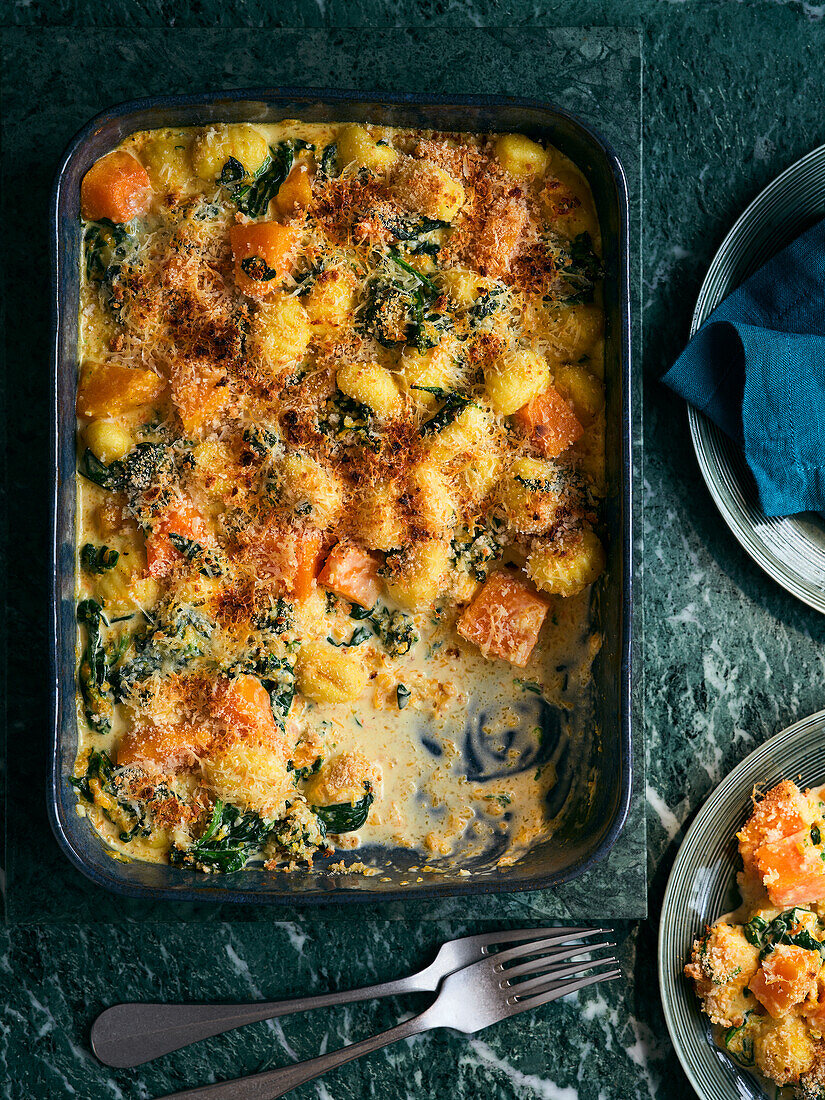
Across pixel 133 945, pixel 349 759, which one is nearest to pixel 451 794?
pixel 349 759

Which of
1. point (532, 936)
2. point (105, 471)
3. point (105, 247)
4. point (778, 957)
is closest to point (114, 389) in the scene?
point (105, 471)

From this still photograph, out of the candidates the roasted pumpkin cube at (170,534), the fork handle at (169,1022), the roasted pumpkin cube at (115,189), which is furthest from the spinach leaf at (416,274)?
the fork handle at (169,1022)

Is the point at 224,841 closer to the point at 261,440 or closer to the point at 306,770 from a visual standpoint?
the point at 306,770

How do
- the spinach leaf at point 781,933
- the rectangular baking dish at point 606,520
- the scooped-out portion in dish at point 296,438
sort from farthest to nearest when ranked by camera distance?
the spinach leaf at point 781,933 → the scooped-out portion in dish at point 296,438 → the rectangular baking dish at point 606,520

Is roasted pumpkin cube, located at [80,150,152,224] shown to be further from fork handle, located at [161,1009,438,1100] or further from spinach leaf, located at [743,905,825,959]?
spinach leaf, located at [743,905,825,959]

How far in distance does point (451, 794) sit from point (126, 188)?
169 centimetres

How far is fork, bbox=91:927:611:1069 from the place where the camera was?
2.23 meters

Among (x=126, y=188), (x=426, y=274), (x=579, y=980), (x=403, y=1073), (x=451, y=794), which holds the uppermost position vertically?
(x=126, y=188)

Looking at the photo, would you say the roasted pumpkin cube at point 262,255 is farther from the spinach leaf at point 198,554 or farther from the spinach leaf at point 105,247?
the spinach leaf at point 198,554

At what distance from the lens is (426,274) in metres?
2.10

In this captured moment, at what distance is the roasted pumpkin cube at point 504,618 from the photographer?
2146 mm

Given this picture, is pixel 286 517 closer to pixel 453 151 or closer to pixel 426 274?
pixel 426 274

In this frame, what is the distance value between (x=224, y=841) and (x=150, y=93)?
1.87 meters

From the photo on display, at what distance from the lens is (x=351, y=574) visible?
6.98 feet
